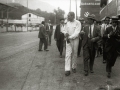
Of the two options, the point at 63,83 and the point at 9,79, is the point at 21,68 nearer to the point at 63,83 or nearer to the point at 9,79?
the point at 9,79

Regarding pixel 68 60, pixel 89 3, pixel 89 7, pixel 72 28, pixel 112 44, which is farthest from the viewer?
pixel 89 7

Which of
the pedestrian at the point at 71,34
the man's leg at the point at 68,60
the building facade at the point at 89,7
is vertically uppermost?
the building facade at the point at 89,7

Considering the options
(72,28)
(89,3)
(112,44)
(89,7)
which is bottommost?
(112,44)

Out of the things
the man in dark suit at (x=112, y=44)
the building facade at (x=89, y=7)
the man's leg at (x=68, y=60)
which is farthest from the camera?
the building facade at (x=89, y=7)

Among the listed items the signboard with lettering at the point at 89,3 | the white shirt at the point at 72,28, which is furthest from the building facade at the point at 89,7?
the white shirt at the point at 72,28

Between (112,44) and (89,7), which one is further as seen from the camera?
(89,7)

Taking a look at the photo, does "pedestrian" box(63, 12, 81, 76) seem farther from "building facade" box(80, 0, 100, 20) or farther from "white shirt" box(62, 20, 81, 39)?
"building facade" box(80, 0, 100, 20)

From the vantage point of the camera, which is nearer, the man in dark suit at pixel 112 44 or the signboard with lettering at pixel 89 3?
the man in dark suit at pixel 112 44

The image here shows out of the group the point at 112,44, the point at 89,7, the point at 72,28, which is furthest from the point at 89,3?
the point at 112,44

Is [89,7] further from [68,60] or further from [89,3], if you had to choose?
[68,60]

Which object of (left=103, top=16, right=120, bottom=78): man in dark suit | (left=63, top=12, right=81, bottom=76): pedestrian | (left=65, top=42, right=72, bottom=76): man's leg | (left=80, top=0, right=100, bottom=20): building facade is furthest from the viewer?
(left=80, top=0, right=100, bottom=20): building facade

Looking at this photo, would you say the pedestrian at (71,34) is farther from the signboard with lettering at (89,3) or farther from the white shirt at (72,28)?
the signboard with lettering at (89,3)

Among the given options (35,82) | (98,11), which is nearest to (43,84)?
(35,82)

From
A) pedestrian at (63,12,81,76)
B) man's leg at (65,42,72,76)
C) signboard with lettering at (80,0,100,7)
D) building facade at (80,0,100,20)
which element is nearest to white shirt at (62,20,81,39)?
pedestrian at (63,12,81,76)
